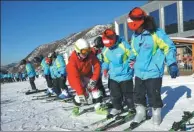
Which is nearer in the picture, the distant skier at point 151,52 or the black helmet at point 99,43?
the distant skier at point 151,52

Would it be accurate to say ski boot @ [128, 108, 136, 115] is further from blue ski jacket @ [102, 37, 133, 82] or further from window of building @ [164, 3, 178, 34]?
window of building @ [164, 3, 178, 34]

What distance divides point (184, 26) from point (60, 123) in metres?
18.1

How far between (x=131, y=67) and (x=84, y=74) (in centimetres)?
161

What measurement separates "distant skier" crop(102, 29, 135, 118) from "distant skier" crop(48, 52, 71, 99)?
16.5ft

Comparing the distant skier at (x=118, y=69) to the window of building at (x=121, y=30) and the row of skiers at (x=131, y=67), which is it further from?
the window of building at (x=121, y=30)

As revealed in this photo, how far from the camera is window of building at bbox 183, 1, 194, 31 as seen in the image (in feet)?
70.5

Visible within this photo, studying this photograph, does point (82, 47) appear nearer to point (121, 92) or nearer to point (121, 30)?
point (121, 92)

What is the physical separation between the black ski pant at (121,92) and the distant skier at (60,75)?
5.00 meters

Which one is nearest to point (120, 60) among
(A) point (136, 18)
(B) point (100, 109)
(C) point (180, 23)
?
(A) point (136, 18)

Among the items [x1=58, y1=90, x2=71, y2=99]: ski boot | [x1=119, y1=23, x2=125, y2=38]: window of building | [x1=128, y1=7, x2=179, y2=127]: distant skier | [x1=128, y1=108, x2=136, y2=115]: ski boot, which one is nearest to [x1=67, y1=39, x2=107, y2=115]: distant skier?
[x1=128, y1=108, x2=136, y2=115]: ski boot

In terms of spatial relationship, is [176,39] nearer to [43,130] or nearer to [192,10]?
[192,10]

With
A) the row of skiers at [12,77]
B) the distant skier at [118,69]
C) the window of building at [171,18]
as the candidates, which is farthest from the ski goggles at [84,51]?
the row of skiers at [12,77]

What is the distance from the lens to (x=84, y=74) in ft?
24.0

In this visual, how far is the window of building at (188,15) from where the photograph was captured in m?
21.5
